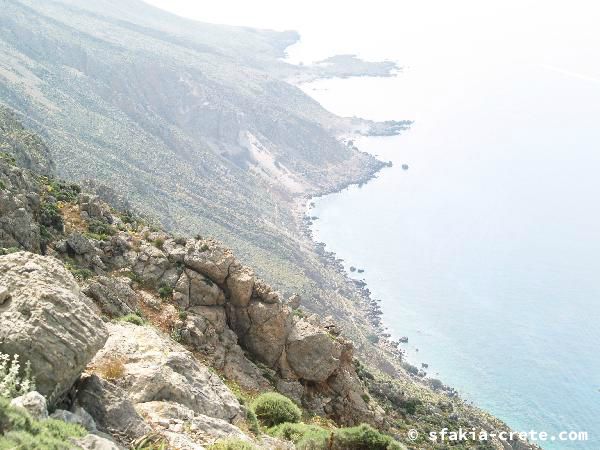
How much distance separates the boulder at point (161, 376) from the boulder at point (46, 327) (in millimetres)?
2902

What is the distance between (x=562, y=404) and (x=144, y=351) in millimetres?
109430

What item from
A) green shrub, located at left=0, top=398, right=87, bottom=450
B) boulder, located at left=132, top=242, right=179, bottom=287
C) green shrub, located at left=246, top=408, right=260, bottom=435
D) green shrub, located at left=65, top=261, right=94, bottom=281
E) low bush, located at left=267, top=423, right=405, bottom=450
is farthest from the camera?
boulder, located at left=132, top=242, right=179, bottom=287

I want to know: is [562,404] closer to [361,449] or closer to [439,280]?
[439,280]

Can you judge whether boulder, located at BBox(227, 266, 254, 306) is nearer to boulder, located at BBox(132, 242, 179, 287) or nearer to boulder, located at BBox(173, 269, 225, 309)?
boulder, located at BBox(173, 269, 225, 309)

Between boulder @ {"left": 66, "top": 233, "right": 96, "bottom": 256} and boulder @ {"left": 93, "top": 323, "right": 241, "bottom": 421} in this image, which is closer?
boulder @ {"left": 93, "top": 323, "right": 241, "bottom": 421}

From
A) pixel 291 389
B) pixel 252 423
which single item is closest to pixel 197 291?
pixel 291 389

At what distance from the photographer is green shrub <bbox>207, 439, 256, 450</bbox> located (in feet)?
48.6

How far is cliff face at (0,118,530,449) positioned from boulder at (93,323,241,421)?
0.05 m

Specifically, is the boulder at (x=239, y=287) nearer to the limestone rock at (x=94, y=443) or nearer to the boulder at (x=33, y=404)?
the limestone rock at (x=94, y=443)

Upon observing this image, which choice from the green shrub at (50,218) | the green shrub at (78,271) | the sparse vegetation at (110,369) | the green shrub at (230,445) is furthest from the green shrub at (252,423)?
the green shrub at (50,218)

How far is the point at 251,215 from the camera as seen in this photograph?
534 ft

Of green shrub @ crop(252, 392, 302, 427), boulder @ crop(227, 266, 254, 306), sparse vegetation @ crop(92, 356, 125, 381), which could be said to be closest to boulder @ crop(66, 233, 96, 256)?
boulder @ crop(227, 266, 254, 306)

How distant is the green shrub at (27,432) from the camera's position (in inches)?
403

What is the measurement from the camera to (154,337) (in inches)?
795
